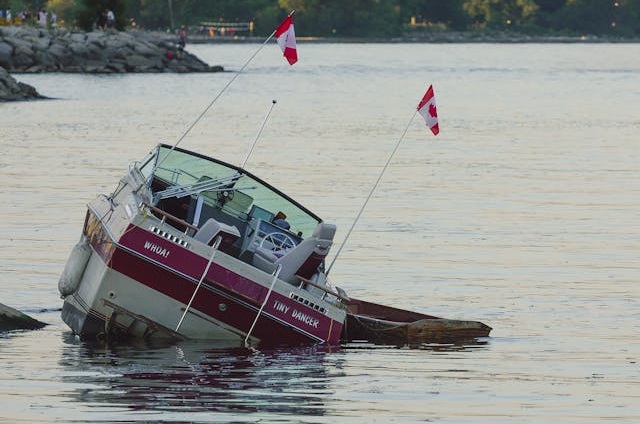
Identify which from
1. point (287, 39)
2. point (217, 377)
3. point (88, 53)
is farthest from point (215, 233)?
point (88, 53)

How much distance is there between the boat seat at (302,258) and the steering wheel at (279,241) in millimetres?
756

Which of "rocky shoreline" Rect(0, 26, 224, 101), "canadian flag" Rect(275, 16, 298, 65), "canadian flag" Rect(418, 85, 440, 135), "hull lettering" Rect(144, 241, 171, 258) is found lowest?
"rocky shoreline" Rect(0, 26, 224, 101)

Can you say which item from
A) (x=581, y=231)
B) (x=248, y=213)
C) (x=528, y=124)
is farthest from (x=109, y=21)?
(x=248, y=213)

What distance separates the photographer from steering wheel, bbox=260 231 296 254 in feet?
75.7

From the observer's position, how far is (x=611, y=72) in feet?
526

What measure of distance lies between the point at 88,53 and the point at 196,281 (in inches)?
3906

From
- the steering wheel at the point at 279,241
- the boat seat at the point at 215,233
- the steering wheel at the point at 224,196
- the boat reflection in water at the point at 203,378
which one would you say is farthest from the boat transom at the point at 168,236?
the steering wheel at the point at 224,196

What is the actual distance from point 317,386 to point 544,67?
158 metres

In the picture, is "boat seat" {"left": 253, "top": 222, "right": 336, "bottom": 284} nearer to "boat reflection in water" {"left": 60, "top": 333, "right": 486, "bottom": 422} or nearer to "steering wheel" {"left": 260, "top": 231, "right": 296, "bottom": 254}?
"steering wheel" {"left": 260, "top": 231, "right": 296, "bottom": 254}

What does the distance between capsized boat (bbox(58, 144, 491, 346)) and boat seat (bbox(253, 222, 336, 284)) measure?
1 centimetres

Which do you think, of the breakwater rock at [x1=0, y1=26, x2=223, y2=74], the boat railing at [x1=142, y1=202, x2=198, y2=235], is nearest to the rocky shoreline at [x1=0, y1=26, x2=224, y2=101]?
the breakwater rock at [x1=0, y1=26, x2=223, y2=74]

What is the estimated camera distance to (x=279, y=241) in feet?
76.6

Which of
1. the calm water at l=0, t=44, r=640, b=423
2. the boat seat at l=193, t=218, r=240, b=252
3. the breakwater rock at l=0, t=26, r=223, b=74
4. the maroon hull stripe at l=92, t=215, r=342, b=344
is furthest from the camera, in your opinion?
the breakwater rock at l=0, t=26, r=223, b=74

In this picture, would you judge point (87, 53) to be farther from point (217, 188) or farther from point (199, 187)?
point (199, 187)
